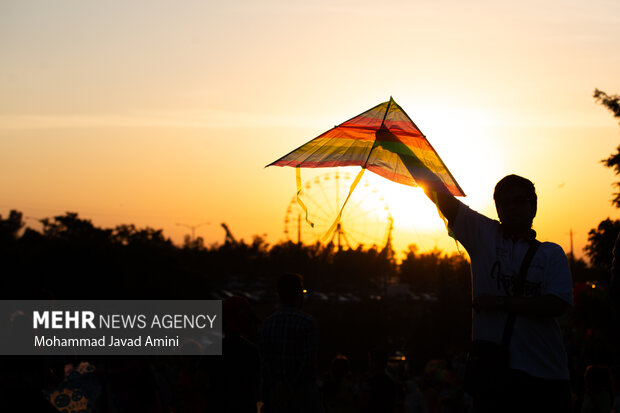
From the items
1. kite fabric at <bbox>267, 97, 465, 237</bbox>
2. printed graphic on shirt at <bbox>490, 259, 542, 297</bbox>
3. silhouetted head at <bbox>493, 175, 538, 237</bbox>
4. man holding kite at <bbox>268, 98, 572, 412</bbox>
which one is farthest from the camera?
kite fabric at <bbox>267, 97, 465, 237</bbox>

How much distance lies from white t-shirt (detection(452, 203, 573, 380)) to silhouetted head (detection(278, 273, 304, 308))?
8.50 ft

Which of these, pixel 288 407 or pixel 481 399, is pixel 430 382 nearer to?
pixel 288 407

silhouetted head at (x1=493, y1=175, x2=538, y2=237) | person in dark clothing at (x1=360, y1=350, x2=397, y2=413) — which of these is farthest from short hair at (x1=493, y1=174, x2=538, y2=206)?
person in dark clothing at (x1=360, y1=350, x2=397, y2=413)

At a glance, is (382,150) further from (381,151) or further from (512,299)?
(512,299)

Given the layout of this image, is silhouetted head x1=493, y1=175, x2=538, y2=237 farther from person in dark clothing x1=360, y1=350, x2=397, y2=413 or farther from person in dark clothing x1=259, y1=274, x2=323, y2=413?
person in dark clothing x1=360, y1=350, x2=397, y2=413

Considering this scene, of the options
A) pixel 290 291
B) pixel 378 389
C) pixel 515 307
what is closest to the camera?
pixel 515 307

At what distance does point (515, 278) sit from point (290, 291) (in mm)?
2847

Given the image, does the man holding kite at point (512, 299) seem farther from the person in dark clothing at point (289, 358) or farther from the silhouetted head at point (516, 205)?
the person in dark clothing at point (289, 358)

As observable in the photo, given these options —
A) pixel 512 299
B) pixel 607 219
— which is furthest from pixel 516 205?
pixel 607 219

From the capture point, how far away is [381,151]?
4.93 metres

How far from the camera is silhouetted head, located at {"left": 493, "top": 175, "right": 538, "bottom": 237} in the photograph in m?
3.96

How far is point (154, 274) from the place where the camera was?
6462cm

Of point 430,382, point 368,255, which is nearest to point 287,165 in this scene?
point 430,382

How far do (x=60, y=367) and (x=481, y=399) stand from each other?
4383 mm
